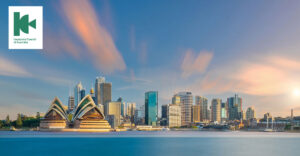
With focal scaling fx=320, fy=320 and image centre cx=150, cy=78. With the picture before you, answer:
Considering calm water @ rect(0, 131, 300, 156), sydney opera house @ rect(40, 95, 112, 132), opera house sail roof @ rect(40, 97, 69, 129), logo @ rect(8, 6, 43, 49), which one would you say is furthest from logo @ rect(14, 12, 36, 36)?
opera house sail roof @ rect(40, 97, 69, 129)

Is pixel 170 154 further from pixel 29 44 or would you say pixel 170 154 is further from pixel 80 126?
pixel 80 126

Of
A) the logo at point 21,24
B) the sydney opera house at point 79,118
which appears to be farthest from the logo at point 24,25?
the sydney opera house at point 79,118

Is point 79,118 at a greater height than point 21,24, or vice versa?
point 21,24

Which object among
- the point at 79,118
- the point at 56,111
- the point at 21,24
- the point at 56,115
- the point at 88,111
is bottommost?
the point at 79,118

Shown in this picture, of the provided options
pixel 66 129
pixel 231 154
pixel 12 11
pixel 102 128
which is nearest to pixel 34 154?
pixel 12 11

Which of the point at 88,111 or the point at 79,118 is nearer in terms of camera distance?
the point at 79,118

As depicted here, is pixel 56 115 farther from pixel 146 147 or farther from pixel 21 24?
pixel 21 24

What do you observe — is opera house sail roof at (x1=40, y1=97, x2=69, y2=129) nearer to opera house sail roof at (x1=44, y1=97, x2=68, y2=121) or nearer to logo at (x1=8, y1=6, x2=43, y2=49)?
opera house sail roof at (x1=44, y1=97, x2=68, y2=121)

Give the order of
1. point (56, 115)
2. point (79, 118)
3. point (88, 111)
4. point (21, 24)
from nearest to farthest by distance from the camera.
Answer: point (21, 24) → point (79, 118) → point (88, 111) → point (56, 115)

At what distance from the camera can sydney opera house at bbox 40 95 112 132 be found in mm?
173375

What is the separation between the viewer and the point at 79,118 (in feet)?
569

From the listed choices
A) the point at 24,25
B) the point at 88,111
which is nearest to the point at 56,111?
the point at 88,111

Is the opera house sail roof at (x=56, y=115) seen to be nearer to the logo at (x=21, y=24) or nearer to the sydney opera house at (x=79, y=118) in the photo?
the sydney opera house at (x=79, y=118)

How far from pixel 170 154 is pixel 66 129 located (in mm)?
135677
